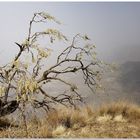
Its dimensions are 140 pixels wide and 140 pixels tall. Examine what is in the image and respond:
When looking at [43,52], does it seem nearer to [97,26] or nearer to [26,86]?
[26,86]

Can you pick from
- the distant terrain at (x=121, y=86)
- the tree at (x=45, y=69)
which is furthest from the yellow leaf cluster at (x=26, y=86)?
the distant terrain at (x=121, y=86)

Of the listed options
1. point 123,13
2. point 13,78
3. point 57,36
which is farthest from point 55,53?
point 123,13

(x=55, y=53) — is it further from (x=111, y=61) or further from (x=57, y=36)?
(x=111, y=61)

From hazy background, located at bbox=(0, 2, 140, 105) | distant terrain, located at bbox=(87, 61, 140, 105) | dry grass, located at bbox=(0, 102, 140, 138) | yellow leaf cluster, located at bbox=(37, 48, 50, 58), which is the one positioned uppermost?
hazy background, located at bbox=(0, 2, 140, 105)

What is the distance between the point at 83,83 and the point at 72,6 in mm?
600

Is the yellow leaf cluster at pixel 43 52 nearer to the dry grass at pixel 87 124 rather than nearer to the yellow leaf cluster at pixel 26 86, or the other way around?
the yellow leaf cluster at pixel 26 86

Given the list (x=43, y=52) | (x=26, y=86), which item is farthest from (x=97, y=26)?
(x=26, y=86)

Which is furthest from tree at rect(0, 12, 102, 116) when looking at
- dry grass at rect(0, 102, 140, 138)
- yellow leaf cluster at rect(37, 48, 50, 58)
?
dry grass at rect(0, 102, 140, 138)

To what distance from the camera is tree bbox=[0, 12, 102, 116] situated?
3781mm

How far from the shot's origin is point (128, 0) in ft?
12.6

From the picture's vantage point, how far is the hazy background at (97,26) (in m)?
3.81

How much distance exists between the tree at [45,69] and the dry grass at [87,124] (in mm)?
103

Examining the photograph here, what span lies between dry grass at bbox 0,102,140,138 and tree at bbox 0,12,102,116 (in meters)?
0.10

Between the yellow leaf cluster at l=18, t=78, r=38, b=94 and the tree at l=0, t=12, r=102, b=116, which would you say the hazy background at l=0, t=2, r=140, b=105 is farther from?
the yellow leaf cluster at l=18, t=78, r=38, b=94
